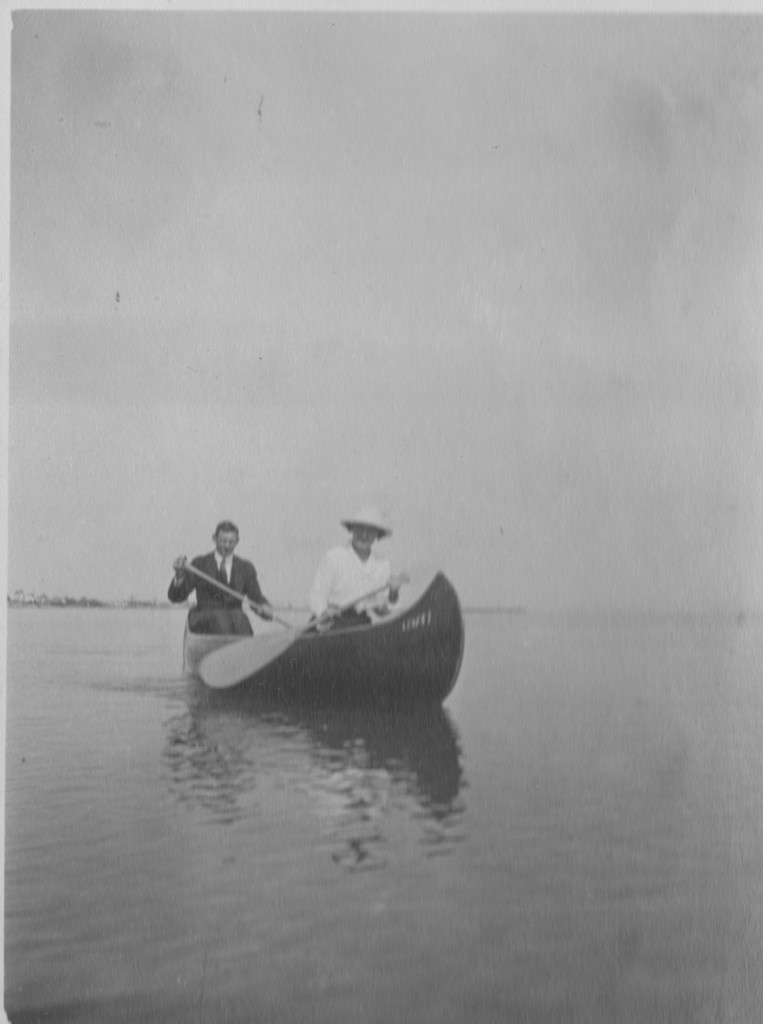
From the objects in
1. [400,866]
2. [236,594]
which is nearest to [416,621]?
[236,594]

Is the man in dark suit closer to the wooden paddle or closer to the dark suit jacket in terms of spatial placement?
the dark suit jacket

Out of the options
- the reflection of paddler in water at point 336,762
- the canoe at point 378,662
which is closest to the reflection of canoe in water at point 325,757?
the reflection of paddler in water at point 336,762

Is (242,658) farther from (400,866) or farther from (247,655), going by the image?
(400,866)

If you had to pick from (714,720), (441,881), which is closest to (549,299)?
(714,720)

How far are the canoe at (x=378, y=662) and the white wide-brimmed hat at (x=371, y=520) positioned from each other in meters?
0.66

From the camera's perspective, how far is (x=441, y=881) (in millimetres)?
3094

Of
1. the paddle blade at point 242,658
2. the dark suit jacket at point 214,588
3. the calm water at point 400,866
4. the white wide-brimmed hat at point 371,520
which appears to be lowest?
the calm water at point 400,866

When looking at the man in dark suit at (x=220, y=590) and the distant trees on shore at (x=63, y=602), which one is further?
the man in dark suit at (x=220, y=590)

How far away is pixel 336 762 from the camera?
4.41m

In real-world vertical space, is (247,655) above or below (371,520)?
below

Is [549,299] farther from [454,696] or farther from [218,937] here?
[454,696]

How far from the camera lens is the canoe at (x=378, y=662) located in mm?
Result: 4879

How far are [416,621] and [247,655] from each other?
1.12 metres

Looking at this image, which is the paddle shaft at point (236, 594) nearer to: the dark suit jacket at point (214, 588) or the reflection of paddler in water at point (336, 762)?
the dark suit jacket at point (214, 588)
